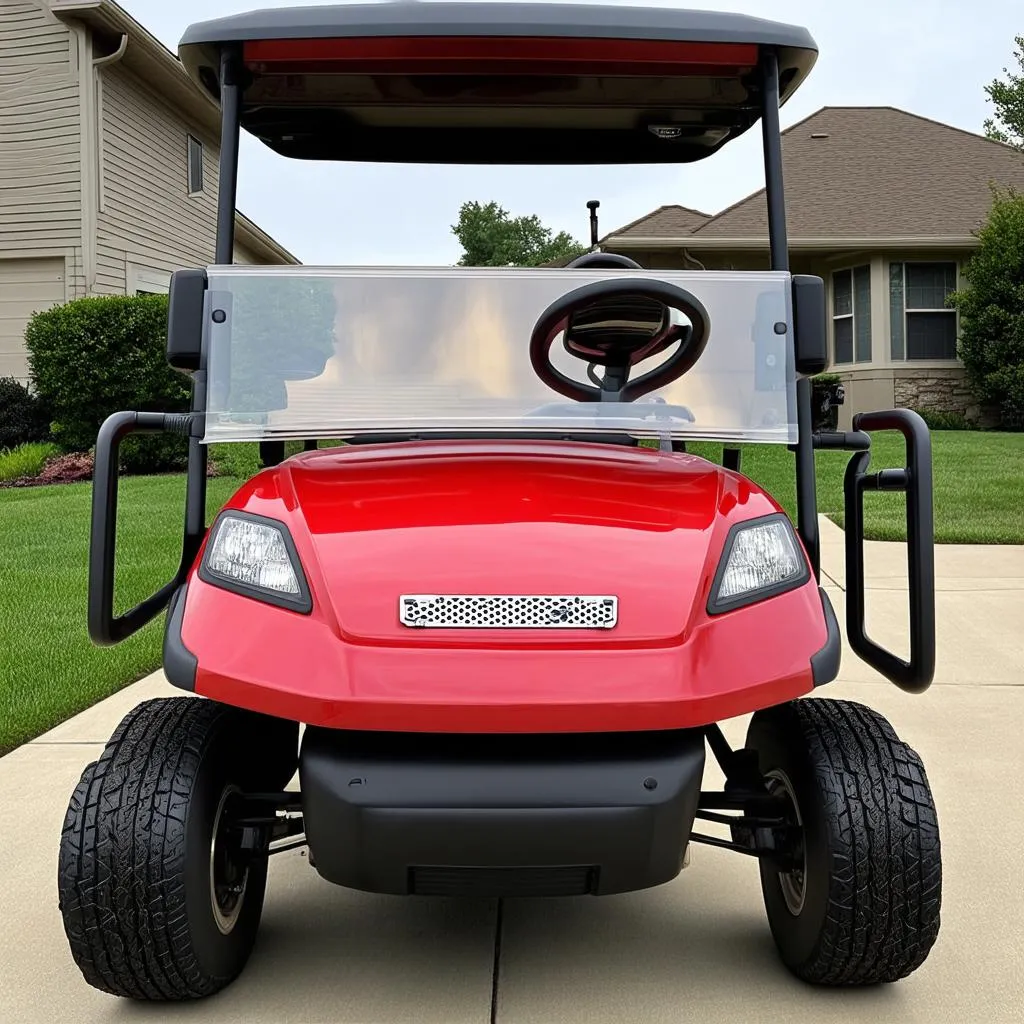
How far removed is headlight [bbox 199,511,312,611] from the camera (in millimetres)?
1887

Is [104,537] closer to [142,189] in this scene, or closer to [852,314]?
[142,189]

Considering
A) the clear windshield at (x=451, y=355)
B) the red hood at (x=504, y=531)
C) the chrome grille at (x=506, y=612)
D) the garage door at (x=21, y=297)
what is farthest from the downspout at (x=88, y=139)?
the chrome grille at (x=506, y=612)

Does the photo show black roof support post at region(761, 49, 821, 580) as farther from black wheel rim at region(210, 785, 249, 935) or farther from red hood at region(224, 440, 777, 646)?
black wheel rim at region(210, 785, 249, 935)

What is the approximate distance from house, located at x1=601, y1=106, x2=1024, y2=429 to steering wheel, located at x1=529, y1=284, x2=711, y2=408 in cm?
1525

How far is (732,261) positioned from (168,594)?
16668 millimetres

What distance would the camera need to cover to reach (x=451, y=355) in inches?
96.3

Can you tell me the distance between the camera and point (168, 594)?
8.20ft

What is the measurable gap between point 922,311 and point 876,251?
3.90 ft

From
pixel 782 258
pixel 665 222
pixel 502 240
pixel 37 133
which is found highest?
pixel 502 240

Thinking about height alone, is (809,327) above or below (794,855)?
above

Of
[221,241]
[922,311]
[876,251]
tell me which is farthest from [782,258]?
[922,311]

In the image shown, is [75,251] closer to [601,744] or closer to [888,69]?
[601,744]

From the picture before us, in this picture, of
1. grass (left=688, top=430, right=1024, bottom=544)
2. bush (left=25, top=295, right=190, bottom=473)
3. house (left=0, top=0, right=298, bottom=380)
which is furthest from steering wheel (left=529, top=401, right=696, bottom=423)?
house (left=0, top=0, right=298, bottom=380)

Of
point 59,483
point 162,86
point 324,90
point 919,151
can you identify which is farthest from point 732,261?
point 324,90
